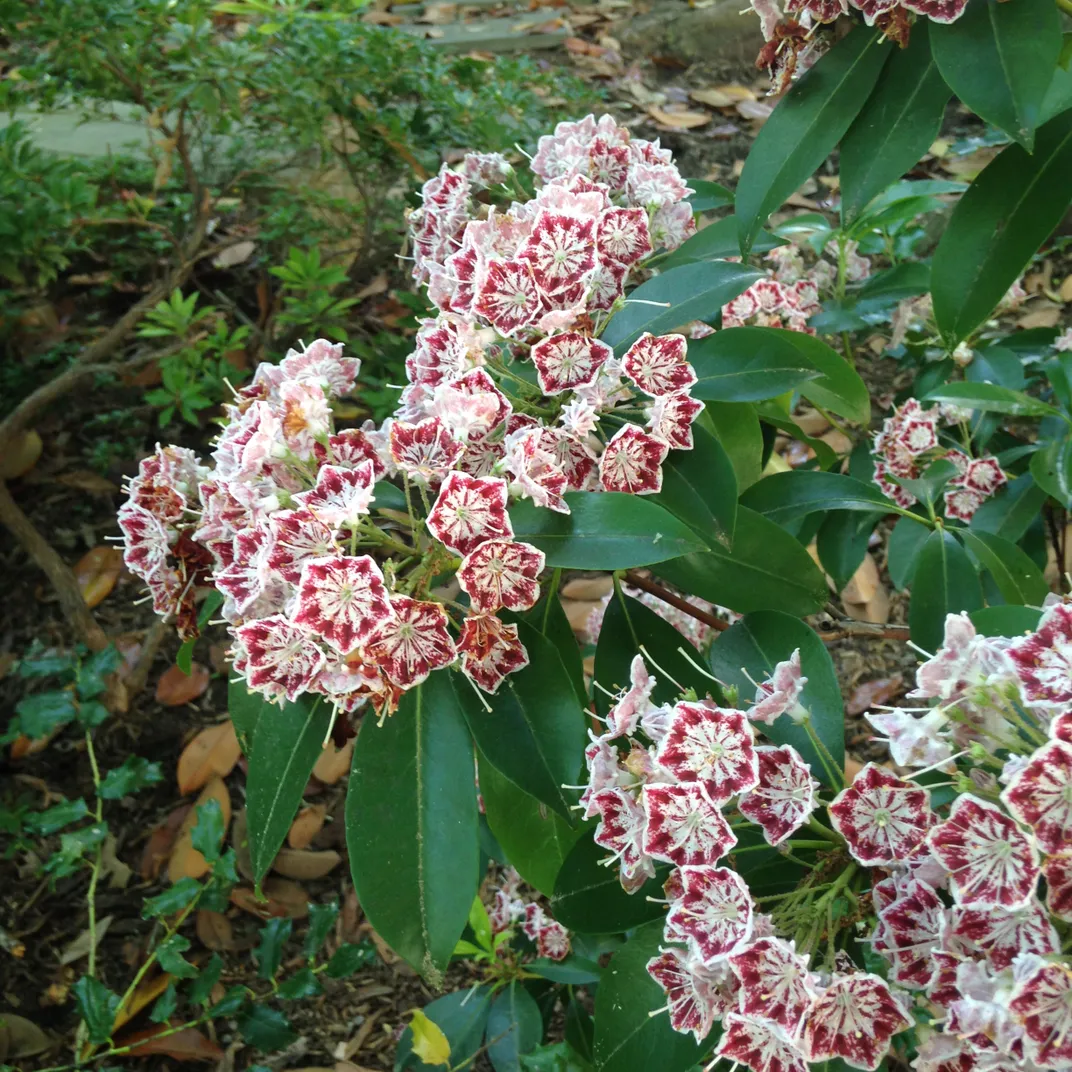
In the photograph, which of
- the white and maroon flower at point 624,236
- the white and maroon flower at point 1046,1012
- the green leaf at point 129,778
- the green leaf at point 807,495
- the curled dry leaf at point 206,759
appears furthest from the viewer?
the curled dry leaf at point 206,759

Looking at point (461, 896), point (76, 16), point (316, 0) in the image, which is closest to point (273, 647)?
point (461, 896)

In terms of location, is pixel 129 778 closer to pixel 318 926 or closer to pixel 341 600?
pixel 318 926

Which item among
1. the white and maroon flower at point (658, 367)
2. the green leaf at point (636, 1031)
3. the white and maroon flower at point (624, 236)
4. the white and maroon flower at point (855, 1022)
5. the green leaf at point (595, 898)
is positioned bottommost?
the green leaf at point (636, 1031)

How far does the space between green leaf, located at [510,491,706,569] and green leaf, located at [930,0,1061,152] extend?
43cm

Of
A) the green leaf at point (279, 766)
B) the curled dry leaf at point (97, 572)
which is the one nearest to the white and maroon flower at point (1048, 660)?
the green leaf at point (279, 766)

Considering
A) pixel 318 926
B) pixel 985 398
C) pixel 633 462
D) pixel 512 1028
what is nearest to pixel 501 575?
pixel 633 462

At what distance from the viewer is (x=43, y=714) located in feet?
5.93

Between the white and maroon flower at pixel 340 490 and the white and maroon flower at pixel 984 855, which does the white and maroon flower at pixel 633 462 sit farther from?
the white and maroon flower at pixel 984 855

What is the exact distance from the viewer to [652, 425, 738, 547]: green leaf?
0.93 m

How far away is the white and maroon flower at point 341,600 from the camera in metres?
0.75

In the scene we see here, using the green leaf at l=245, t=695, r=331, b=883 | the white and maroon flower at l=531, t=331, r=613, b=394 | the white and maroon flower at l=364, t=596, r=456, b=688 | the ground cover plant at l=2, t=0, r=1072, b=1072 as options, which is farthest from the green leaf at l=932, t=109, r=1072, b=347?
the green leaf at l=245, t=695, r=331, b=883

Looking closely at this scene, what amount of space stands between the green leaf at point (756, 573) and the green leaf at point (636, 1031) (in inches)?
13.1

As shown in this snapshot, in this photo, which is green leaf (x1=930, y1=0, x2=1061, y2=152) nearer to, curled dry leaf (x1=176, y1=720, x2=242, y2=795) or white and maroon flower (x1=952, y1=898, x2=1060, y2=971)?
white and maroon flower (x1=952, y1=898, x2=1060, y2=971)

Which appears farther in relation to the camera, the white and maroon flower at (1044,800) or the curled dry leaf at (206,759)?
the curled dry leaf at (206,759)
